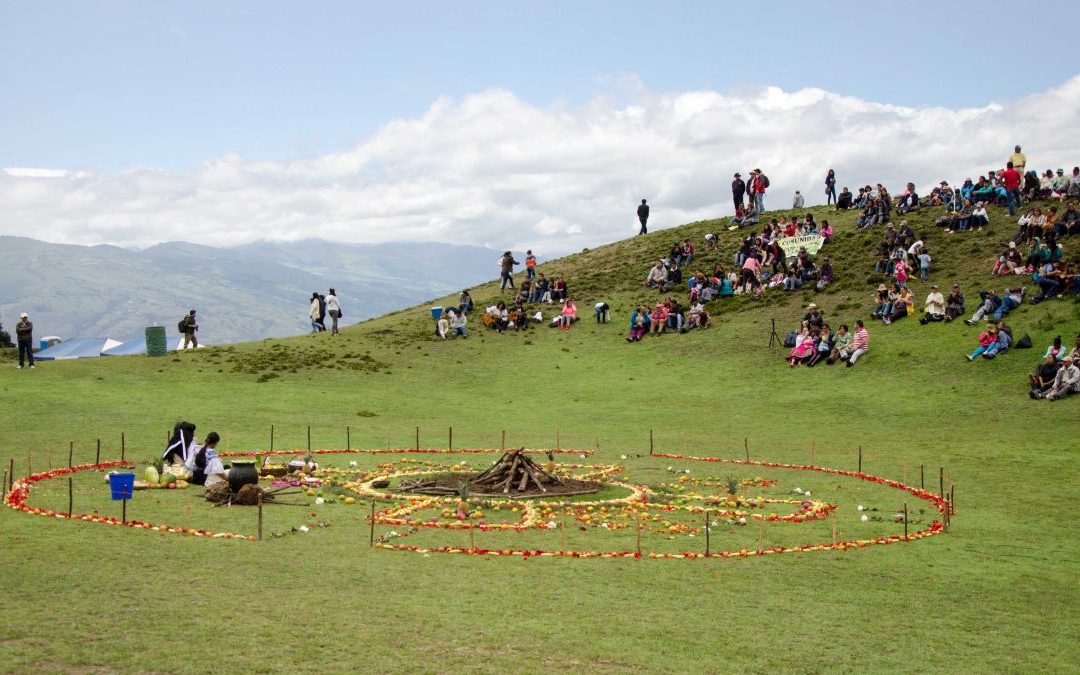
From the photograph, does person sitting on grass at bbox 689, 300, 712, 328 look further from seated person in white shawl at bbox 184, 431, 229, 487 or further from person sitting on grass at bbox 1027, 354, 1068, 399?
seated person in white shawl at bbox 184, 431, 229, 487

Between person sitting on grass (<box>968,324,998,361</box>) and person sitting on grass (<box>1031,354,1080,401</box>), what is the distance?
215 inches

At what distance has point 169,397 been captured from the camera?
38531 mm

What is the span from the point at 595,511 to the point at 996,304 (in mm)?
29308

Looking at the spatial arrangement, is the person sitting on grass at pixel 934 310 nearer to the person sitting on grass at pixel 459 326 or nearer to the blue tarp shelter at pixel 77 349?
the person sitting on grass at pixel 459 326


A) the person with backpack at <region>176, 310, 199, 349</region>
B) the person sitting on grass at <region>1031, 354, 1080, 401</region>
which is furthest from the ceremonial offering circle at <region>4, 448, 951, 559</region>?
the person with backpack at <region>176, 310, 199, 349</region>

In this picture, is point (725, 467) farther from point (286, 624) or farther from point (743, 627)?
point (286, 624)

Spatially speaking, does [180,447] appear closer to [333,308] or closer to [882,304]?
[333,308]

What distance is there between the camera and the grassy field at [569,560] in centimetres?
1210

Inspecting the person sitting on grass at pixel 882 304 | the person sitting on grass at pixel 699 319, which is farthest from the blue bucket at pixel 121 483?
the person sitting on grass at pixel 699 319

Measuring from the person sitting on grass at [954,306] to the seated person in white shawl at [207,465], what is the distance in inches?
1272

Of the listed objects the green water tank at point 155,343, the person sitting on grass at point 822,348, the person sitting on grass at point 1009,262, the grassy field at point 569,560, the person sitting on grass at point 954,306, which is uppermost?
the person sitting on grass at point 1009,262

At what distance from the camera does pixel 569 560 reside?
16.7 metres

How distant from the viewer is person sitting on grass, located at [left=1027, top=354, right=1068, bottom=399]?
1394 inches

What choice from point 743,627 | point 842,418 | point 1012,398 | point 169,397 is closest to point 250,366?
point 169,397
